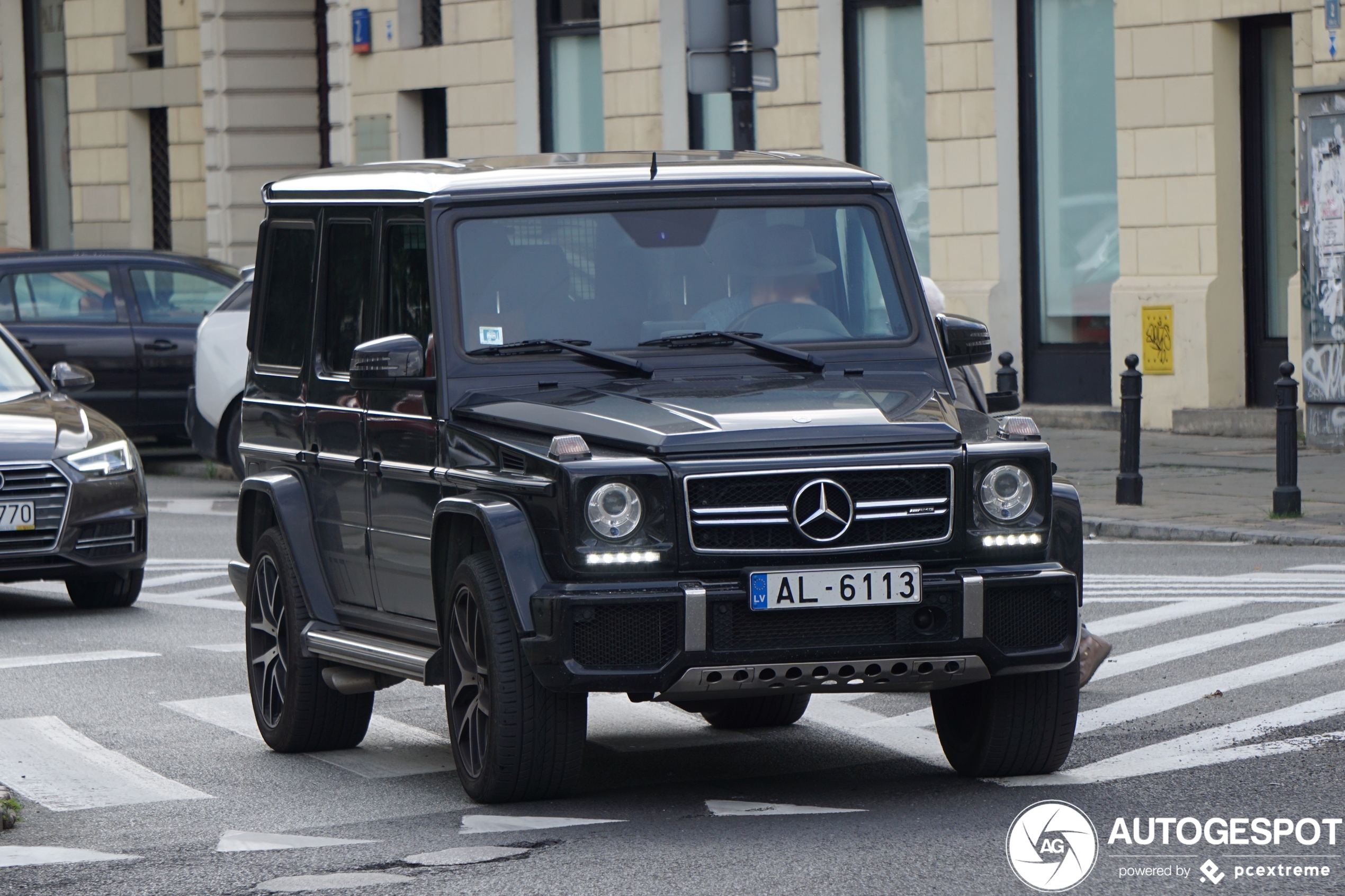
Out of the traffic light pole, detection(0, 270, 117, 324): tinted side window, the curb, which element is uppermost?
the traffic light pole

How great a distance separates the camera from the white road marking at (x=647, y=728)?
8.05 m

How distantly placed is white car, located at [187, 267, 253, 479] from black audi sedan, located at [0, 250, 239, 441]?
1030mm

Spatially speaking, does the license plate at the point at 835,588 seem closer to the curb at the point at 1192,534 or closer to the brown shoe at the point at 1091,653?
the brown shoe at the point at 1091,653

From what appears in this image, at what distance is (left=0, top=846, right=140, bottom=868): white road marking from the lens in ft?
20.8

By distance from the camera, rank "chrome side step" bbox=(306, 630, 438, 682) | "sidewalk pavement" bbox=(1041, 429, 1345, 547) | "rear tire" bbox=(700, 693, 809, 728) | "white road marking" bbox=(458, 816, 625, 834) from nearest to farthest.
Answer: "white road marking" bbox=(458, 816, 625, 834), "chrome side step" bbox=(306, 630, 438, 682), "rear tire" bbox=(700, 693, 809, 728), "sidewalk pavement" bbox=(1041, 429, 1345, 547)

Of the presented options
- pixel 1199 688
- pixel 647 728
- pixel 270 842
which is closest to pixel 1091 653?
pixel 1199 688

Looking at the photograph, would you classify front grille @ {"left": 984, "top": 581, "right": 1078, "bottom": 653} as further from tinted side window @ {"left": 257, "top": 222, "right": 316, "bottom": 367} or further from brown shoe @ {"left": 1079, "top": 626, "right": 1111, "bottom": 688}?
tinted side window @ {"left": 257, "top": 222, "right": 316, "bottom": 367}

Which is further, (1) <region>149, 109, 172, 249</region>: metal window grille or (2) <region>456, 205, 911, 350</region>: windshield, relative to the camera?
(1) <region>149, 109, 172, 249</region>: metal window grille

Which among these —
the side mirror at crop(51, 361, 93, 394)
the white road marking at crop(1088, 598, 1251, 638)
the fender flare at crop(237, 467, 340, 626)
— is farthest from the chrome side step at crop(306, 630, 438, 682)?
the side mirror at crop(51, 361, 93, 394)

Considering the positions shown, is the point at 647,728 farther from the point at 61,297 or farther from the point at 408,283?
the point at 61,297

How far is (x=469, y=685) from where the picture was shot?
675 centimetres

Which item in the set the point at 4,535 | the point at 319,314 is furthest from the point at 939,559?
the point at 4,535

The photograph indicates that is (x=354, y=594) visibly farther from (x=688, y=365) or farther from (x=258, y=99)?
(x=258, y=99)

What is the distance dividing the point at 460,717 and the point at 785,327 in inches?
61.6
